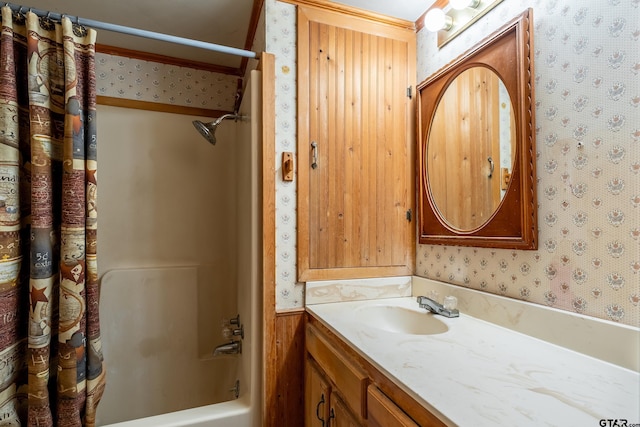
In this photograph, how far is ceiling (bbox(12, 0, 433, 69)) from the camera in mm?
1529

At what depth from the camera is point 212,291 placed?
6.92ft

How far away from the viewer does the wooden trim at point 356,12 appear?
4.74 feet

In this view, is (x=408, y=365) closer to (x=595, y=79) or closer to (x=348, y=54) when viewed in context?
(x=595, y=79)

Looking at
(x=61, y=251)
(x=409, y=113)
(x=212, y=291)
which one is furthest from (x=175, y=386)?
(x=409, y=113)

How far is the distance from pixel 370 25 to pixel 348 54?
0.67 feet

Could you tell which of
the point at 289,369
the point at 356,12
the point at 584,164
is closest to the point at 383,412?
the point at 289,369

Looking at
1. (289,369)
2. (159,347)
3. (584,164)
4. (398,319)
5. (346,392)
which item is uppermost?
(584,164)

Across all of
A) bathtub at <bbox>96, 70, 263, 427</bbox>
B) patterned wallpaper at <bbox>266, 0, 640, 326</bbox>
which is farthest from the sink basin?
bathtub at <bbox>96, 70, 263, 427</bbox>

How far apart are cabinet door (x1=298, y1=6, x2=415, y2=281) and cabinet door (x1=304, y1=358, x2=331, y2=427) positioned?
0.38 m

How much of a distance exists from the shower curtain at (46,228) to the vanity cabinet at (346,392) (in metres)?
0.80

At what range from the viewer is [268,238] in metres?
1.35

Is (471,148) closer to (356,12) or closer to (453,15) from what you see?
(453,15)

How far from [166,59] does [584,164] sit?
7.59ft

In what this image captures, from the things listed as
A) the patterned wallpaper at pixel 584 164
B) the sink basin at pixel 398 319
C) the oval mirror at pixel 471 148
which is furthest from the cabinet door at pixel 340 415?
the oval mirror at pixel 471 148
